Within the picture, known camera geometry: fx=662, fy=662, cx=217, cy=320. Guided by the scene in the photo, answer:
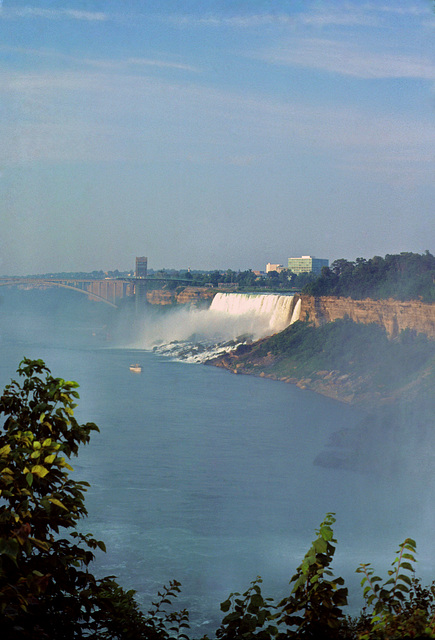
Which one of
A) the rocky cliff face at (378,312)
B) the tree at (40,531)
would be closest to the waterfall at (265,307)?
the rocky cliff face at (378,312)

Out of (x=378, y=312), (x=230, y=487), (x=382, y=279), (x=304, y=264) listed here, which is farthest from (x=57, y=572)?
(x=304, y=264)

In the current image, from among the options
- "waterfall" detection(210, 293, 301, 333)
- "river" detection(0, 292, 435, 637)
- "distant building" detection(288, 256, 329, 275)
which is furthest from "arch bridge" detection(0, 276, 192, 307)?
"distant building" detection(288, 256, 329, 275)

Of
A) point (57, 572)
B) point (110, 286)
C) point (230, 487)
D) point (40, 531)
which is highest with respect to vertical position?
point (110, 286)

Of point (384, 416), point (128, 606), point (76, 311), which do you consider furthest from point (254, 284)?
point (128, 606)

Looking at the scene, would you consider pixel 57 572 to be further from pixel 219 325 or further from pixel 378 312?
pixel 219 325

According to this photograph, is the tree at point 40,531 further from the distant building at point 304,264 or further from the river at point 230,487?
the distant building at point 304,264

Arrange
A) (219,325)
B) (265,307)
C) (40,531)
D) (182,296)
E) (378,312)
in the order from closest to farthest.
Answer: (40,531)
(378,312)
(265,307)
(219,325)
(182,296)

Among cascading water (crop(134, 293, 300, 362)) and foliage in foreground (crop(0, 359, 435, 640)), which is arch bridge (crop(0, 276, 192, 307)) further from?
foliage in foreground (crop(0, 359, 435, 640))

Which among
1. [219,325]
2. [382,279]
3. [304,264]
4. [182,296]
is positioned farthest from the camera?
[304,264]
